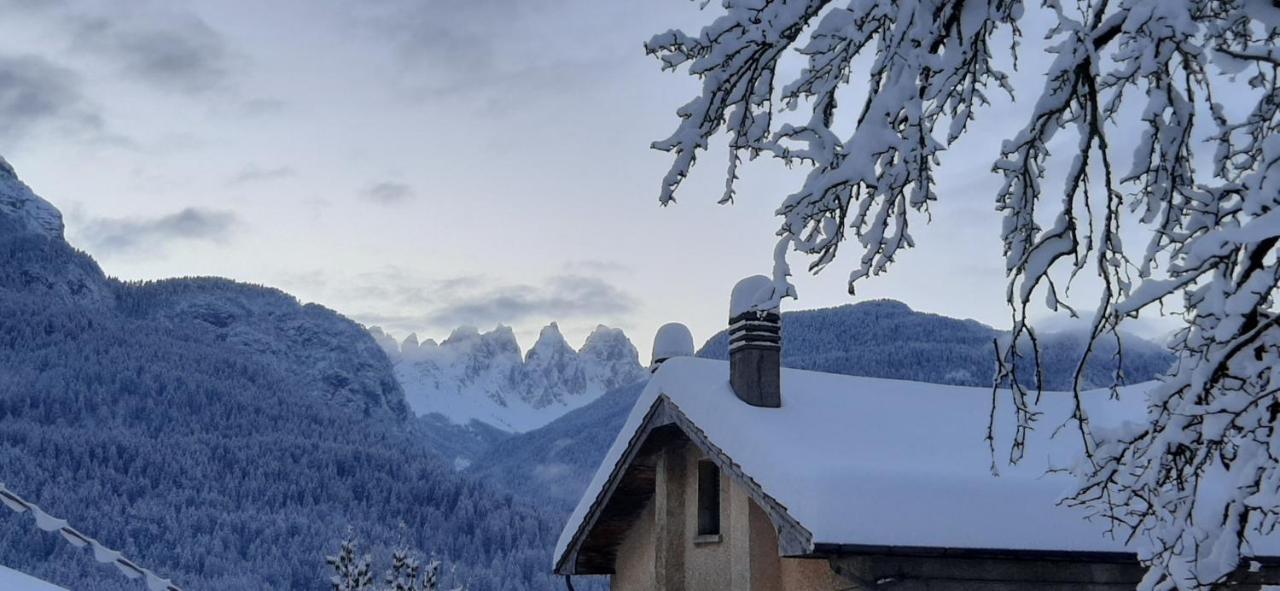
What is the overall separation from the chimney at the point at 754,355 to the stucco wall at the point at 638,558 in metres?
2.61

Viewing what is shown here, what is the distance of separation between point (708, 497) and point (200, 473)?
11721 cm

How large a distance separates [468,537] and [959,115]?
101 m

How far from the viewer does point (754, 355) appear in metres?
12.3

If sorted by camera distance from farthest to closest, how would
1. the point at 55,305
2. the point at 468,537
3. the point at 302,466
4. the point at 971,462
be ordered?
the point at 55,305, the point at 302,466, the point at 468,537, the point at 971,462

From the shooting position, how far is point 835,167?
186 inches

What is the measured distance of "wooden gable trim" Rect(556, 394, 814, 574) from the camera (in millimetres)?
9961

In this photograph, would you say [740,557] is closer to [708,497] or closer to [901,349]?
[708,497]

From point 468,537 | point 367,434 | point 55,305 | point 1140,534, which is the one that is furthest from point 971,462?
point 55,305

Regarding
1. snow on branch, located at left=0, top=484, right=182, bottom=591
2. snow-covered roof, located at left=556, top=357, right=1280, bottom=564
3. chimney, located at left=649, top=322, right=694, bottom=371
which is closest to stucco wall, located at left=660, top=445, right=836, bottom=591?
snow-covered roof, located at left=556, top=357, right=1280, bottom=564

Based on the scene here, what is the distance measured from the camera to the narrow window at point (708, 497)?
12875mm

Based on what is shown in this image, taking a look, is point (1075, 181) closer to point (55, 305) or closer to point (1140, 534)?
point (1140, 534)

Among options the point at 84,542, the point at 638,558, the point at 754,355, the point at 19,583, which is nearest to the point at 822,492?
the point at 754,355

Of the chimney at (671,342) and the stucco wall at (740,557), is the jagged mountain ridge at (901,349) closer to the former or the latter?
the chimney at (671,342)

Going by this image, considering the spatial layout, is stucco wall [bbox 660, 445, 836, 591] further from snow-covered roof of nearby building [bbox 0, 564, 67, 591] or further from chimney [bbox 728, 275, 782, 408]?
snow-covered roof of nearby building [bbox 0, 564, 67, 591]
